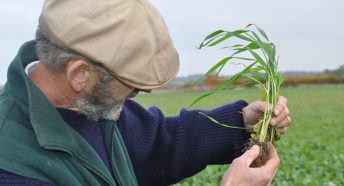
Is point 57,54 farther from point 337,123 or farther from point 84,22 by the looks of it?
point 337,123

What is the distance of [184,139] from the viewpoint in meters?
3.10

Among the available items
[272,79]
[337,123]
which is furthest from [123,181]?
[337,123]

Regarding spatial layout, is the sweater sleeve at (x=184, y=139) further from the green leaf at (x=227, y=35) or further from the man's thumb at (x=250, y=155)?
the man's thumb at (x=250, y=155)

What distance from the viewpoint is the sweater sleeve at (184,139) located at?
10.1ft

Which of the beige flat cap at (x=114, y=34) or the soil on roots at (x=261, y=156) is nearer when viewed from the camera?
the beige flat cap at (x=114, y=34)

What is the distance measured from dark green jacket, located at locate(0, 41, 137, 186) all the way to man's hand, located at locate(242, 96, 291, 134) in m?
0.85

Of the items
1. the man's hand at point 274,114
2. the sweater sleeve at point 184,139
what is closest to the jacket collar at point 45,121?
the sweater sleeve at point 184,139

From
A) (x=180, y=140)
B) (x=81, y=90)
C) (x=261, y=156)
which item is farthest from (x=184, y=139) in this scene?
(x=81, y=90)

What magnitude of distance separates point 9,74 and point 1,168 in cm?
41

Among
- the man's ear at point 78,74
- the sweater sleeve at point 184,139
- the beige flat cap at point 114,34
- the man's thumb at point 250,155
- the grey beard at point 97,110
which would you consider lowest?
the sweater sleeve at point 184,139

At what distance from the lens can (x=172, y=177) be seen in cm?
319

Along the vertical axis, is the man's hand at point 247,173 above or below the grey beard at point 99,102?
below

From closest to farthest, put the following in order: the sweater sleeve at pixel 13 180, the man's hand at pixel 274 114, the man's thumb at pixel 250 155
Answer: the sweater sleeve at pixel 13 180
the man's thumb at pixel 250 155
the man's hand at pixel 274 114

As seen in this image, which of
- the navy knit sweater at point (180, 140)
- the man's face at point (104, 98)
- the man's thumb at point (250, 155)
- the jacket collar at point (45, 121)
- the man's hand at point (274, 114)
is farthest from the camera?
the navy knit sweater at point (180, 140)
